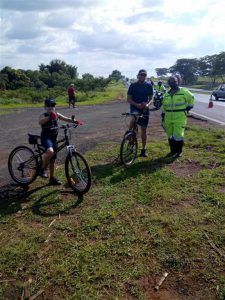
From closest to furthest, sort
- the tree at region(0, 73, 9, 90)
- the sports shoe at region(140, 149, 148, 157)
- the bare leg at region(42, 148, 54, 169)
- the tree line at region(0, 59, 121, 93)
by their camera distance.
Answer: the bare leg at region(42, 148, 54, 169) < the sports shoe at region(140, 149, 148, 157) < the tree at region(0, 73, 9, 90) < the tree line at region(0, 59, 121, 93)

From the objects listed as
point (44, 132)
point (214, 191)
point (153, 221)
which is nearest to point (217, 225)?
Result: point (153, 221)

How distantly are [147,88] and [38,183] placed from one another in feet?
11.4

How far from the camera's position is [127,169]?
795cm

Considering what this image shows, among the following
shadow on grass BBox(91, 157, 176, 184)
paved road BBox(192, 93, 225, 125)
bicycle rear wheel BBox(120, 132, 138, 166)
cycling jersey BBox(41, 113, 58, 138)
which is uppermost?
cycling jersey BBox(41, 113, 58, 138)

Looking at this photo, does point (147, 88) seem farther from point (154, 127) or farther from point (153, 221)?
point (154, 127)

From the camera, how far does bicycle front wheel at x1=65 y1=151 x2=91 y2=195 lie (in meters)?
6.49

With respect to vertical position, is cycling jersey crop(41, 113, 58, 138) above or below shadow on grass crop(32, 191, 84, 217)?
above

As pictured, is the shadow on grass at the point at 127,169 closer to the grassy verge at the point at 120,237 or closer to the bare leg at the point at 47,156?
the grassy verge at the point at 120,237

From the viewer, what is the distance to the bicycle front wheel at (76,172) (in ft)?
21.3

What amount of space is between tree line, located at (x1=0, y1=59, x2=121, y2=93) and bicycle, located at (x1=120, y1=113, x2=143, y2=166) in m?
42.8

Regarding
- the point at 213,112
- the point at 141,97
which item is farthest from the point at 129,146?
the point at 213,112

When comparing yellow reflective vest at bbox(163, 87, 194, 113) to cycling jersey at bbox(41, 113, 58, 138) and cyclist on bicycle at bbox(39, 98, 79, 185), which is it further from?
cycling jersey at bbox(41, 113, 58, 138)

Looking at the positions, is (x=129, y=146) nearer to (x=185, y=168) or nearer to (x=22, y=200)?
(x=185, y=168)

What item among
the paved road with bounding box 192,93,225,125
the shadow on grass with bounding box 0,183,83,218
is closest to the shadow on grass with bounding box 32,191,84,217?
the shadow on grass with bounding box 0,183,83,218
